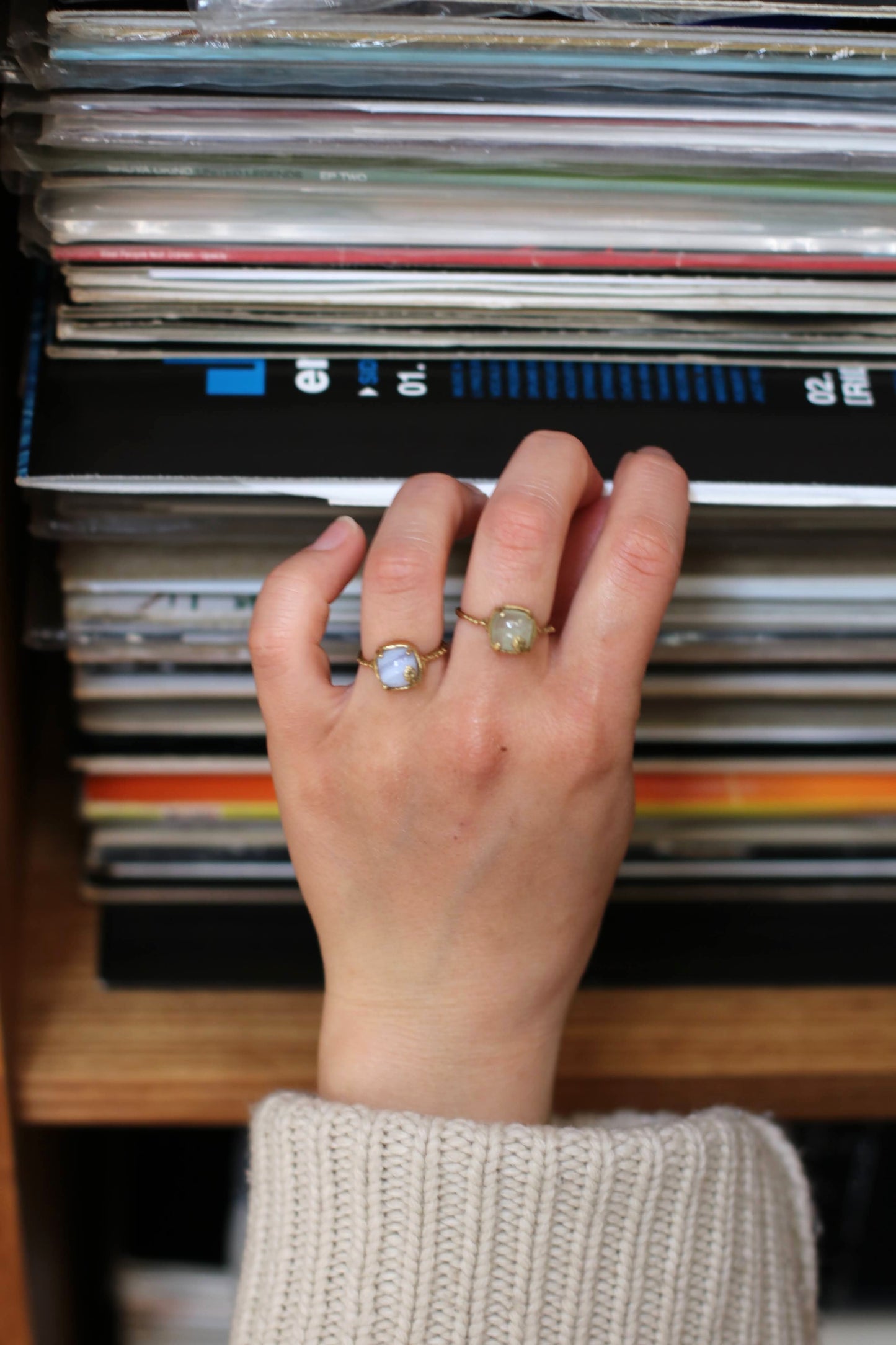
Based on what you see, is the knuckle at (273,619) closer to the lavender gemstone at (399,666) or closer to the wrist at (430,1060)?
the lavender gemstone at (399,666)

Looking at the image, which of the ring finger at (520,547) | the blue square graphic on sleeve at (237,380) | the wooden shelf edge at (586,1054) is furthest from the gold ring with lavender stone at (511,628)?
the wooden shelf edge at (586,1054)

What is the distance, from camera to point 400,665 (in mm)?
474

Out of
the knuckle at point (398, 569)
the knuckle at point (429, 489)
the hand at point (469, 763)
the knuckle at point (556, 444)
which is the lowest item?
the hand at point (469, 763)

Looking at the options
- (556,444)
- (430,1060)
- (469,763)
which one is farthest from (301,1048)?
(556,444)

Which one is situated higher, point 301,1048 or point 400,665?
point 400,665

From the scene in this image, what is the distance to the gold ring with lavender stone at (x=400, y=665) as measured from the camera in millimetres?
474

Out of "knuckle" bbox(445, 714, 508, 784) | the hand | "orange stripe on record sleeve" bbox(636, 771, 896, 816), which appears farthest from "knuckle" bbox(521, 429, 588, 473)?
"orange stripe on record sleeve" bbox(636, 771, 896, 816)

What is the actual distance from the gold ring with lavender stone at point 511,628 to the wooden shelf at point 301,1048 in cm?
26

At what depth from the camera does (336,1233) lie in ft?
1.63

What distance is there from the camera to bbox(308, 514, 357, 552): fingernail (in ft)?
1.63

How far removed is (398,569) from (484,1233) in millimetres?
263

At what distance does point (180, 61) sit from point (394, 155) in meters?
0.09

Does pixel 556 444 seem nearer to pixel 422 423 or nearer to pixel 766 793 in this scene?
pixel 422 423

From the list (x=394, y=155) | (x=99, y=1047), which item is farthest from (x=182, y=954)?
(x=394, y=155)
